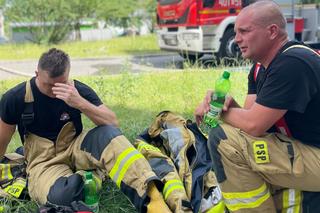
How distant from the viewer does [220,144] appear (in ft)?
9.00

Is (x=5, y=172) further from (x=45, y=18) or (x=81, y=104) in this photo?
(x=45, y=18)

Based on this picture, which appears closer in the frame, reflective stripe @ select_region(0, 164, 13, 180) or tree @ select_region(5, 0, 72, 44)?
reflective stripe @ select_region(0, 164, 13, 180)

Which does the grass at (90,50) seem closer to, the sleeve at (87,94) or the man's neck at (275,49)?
the sleeve at (87,94)

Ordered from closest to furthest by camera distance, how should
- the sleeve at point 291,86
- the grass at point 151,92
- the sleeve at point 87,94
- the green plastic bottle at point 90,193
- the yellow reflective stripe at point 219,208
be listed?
the sleeve at point 291,86 < the yellow reflective stripe at point 219,208 < the green plastic bottle at point 90,193 < the sleeve at point 87,94 < the grass at point 151,92

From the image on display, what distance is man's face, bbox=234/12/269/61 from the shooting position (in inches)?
106

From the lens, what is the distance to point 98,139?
331 centimetres

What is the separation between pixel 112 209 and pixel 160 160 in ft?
1.67

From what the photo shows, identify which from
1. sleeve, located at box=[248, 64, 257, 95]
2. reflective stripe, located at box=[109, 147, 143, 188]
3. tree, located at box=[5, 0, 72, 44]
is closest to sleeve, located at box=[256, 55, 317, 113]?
sleeve, located at box=[248, 64, 257, 95]

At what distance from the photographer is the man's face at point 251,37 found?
2.70 metres

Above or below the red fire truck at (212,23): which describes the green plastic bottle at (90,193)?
below

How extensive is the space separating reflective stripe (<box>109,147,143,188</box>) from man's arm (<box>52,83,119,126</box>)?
37 cm

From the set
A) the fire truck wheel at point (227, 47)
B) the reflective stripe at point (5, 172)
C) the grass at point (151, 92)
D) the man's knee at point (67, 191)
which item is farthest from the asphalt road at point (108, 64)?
the man's knee at point (67, 191)

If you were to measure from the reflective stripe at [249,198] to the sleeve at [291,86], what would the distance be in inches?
20.6

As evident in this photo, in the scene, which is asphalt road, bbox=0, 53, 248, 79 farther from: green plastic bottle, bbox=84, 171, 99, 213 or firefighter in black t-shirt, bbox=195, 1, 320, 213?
firefighter in black t-shirt, bbox=195, 1, 320, 213
